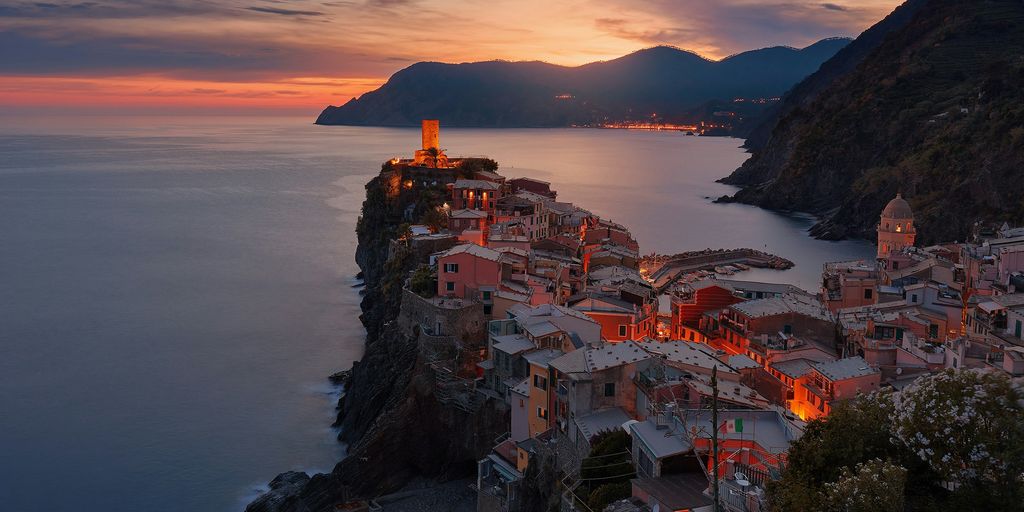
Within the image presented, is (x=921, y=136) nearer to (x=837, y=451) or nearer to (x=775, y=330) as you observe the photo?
(x=775, y=330)

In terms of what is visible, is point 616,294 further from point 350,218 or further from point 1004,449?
point 350,218

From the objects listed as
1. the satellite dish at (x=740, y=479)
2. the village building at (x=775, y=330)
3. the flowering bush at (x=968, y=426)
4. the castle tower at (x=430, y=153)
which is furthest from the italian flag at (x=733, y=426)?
the castle tower at (x=430, y=153)

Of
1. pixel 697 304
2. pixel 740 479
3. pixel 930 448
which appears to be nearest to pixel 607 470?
pixel 740 479

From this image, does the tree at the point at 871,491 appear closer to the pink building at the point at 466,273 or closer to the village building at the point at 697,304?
→ the pink building at the point at 466,273

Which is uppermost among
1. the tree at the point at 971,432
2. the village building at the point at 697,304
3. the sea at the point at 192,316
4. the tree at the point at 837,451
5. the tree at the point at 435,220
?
the tree at the point at 971,432

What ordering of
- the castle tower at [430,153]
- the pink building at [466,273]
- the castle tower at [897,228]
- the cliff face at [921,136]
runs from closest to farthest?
the pink building at [466,273] → the castle tower at [897,228] → the castle tower at [430,153] → the cliff face at [921,136]

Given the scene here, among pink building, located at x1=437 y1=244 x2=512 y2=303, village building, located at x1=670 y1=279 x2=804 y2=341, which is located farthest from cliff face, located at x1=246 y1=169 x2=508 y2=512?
village building, located at x1=670 y1=279 x2=804 y2=341
